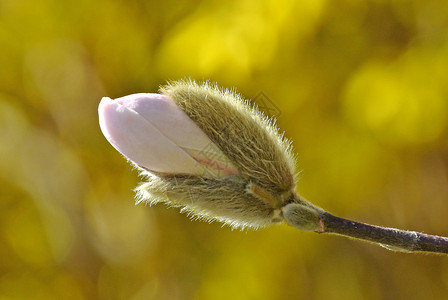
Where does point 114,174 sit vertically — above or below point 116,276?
above

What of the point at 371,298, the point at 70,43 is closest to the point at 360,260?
the point at 371,298

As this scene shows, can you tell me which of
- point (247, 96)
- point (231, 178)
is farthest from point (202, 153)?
point (247, 96)

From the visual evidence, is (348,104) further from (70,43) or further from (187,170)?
(187,170)

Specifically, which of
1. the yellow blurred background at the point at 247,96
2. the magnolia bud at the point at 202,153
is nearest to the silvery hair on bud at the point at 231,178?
the magnolia bud at the point at 202,153

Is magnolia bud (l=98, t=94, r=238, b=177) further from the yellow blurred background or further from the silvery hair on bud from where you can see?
the yellow blurred background

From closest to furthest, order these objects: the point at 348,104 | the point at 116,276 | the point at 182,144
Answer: the point at 182,144 → the point at 348,104 → the point at 116,276

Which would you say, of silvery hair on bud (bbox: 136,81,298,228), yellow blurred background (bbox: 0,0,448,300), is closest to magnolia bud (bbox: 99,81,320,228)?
silvery hair on bud (bbox: 136,81,298,228)

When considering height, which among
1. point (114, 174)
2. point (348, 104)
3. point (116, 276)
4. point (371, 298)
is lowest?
point (371, 298)

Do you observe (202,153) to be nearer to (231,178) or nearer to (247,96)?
(231,178)
